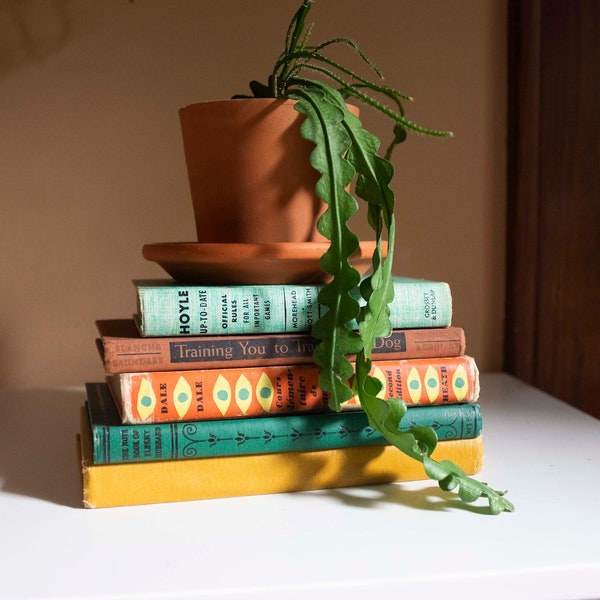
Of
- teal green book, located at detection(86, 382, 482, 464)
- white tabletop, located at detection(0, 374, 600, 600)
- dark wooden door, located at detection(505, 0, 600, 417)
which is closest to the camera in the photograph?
white tabletop, located at detection(0, 374, 600, 600)

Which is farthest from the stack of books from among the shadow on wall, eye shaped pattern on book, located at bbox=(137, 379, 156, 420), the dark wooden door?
the shadow on wall

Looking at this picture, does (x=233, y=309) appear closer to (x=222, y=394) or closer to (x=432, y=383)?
(x=222, y=394)

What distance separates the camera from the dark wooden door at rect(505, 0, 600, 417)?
3.14 feet

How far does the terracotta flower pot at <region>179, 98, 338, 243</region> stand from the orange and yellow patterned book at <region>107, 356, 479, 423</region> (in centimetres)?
13

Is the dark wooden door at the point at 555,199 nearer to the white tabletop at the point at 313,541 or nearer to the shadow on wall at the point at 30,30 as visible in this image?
the white tabletop at the point at 313,541

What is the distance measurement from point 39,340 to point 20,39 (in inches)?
15.9

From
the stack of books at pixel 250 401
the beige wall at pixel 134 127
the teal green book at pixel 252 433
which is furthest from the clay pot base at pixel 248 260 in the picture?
the beige wall at pixel 134 127

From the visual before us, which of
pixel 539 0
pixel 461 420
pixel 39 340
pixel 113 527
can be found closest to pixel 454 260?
pixel 539 0

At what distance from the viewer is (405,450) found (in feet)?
2.03

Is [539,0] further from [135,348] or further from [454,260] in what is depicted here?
[135,348]

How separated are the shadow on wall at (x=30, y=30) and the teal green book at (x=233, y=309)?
0.53 meters

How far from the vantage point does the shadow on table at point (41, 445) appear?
649mm

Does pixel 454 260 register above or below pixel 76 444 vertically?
above

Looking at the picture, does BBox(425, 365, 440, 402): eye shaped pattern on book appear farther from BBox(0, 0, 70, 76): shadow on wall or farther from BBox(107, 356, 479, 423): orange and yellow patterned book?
BBox(0, 0, 70, 76): shadow on wall
